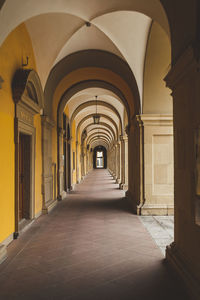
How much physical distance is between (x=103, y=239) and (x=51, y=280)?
5.93 ft

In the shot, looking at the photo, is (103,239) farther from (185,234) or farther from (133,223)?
(185,234)

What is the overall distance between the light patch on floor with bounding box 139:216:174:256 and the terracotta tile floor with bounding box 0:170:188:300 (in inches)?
5.7

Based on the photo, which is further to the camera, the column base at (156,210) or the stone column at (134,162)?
the stone column at (134,162)

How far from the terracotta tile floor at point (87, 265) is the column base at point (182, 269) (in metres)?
0.13

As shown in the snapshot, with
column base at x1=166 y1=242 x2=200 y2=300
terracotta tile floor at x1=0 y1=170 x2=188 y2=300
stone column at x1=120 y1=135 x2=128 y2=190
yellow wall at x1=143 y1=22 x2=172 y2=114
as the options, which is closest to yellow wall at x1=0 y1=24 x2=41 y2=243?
terracotta tile floor at x1=0 y1=170 x2=188 y2=300

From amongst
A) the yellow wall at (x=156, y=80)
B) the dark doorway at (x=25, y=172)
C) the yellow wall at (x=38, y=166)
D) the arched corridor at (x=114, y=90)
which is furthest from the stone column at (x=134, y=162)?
the dark doorway at (x=25, y=172)

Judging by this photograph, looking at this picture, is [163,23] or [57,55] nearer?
[163,23]

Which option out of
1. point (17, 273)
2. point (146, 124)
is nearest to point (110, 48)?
point (146, 124)

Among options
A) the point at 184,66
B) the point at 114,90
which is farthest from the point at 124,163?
the point at 184,66

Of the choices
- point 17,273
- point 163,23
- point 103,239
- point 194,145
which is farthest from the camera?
point 103,239

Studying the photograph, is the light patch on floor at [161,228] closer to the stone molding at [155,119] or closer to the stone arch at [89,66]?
the stone molding at [155,119]

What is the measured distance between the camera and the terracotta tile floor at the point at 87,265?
9.44ft

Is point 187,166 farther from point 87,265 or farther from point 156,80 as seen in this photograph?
point 156,80

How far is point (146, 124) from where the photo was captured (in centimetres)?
688
